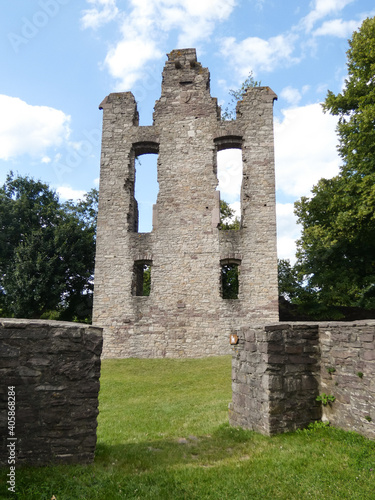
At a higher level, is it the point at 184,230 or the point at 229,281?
the point at 184,230

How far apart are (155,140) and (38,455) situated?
13933 millimetres

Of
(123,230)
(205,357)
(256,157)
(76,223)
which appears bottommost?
(205,357)

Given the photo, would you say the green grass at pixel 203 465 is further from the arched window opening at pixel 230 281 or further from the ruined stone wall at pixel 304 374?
the arched window opening at pixel 230 281

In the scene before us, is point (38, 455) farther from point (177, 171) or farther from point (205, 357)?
point (177, 171)

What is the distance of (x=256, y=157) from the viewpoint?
1560 centimetres

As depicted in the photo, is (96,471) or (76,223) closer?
(96,471)

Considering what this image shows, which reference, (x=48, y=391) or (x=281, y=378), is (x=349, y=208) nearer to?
(x=281, y=378)

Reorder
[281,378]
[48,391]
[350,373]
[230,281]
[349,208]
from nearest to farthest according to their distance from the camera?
[48,391], [350,373], [281,378], [349,208], [230,281]

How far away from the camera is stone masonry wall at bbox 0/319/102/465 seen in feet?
13.2

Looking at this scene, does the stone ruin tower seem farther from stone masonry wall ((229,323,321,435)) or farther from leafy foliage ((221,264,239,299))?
leafy foliage ((221,264,239,299))

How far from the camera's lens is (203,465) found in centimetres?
441

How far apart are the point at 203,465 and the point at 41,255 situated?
17114 millimetres

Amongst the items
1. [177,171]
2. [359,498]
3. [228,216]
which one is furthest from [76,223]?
[359,498]

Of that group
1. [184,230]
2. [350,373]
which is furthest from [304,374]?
[184,230]
